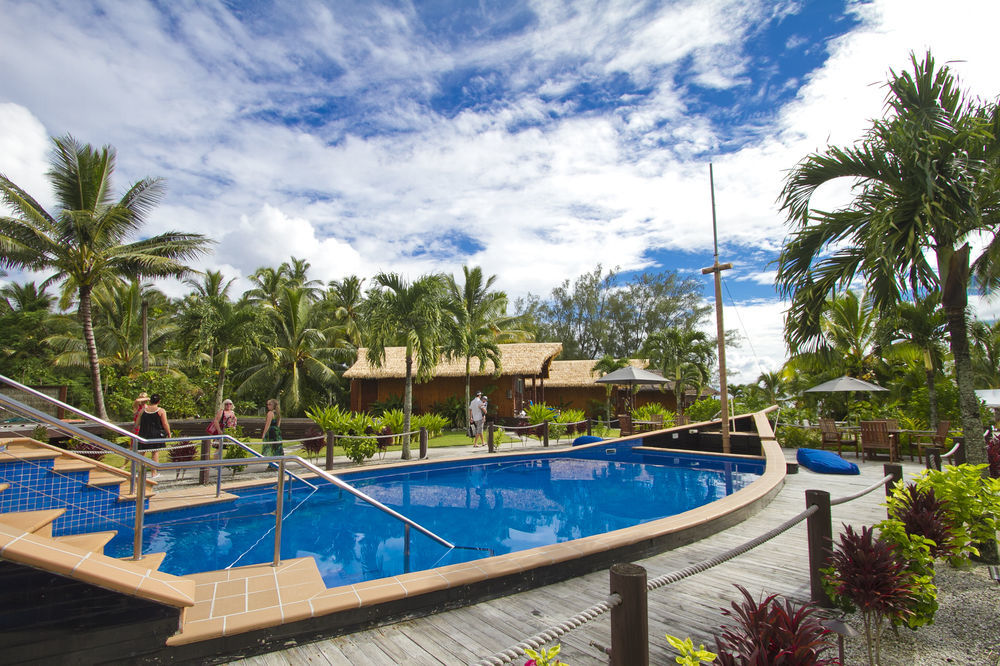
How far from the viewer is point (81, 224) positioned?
13.2 meters

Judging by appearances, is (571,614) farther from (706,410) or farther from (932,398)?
(706,410)

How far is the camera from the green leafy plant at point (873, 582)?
2.80 m

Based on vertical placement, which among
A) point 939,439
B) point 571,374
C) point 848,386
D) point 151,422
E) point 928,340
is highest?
point 928,340

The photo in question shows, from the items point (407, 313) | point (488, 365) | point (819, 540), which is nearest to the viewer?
point (819, 540)

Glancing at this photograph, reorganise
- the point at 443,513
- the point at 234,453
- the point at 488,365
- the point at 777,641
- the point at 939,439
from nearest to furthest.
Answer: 1. the point at 777,641
2. the point at 443,513
3. the point at 234,453
4. the point at 939,439
5. the point at 488,365

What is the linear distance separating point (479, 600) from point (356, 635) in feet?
3.09

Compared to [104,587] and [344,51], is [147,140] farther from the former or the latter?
[104,587]

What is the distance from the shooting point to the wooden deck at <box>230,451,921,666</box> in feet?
9.56

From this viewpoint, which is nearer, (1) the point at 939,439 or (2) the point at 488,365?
(1) the point at 939,439

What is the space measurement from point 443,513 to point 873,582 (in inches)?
250

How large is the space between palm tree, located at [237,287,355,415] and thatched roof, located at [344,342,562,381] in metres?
2.56

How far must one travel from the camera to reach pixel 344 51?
24.2ft

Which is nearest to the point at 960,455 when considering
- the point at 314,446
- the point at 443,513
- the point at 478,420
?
the point at 443,513

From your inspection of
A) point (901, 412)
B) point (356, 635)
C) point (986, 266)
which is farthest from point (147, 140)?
point (901, 412)
